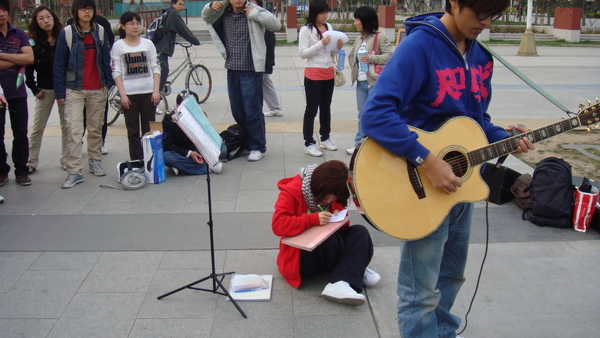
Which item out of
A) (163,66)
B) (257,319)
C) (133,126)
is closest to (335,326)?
(257,319)

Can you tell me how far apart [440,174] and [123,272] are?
256cm

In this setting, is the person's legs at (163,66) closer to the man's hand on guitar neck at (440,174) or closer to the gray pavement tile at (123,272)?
the gray pavement tile at (123,272)

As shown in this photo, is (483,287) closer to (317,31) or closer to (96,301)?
(96,301)

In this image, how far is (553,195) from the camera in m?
4.72

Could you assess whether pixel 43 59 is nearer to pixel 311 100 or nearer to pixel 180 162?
pixel 180 162

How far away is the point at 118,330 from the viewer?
331 centimetres

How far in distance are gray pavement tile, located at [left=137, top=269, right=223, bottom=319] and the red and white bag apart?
297 cm

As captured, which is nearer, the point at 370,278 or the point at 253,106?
the point at 370,278

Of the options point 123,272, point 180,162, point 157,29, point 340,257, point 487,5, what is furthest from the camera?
point 157,29

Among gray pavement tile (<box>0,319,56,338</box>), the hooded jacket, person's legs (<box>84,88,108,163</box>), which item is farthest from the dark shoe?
gray pavement tile (<box>0,319,56,338</box>)

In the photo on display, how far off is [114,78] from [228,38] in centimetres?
137

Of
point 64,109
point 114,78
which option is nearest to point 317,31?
point 114,78

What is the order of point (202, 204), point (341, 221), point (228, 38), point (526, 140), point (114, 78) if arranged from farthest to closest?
point (228, 38), point (114, 78), point (202, 204), point (341, 221), point (526, 140)

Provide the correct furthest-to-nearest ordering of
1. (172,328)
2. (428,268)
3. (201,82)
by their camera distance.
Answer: (201,82)
(172,328)
(428,268)
